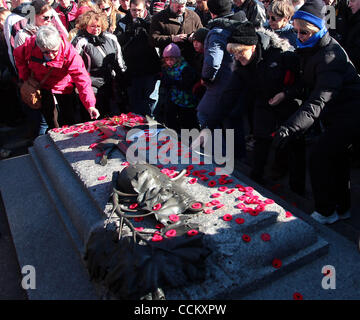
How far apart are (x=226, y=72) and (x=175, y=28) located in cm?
131

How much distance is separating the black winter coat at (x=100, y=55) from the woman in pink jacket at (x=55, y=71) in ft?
1.16

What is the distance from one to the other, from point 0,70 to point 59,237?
3656mm

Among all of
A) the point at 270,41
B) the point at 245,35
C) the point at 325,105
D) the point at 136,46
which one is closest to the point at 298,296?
the point at 325,105

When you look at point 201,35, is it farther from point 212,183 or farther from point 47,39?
point 212,183

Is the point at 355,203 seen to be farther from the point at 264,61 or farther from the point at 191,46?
the point at 191,46

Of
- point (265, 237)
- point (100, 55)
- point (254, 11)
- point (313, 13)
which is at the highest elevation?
point (254, 11)

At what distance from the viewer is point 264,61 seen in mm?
3078

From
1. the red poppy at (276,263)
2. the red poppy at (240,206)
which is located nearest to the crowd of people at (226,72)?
the red poppy at (240,206)

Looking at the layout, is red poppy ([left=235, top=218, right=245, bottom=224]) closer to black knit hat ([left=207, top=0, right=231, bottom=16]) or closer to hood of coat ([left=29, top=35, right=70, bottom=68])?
black knit hat ([left=207, top=0, right=231, bottom=16])

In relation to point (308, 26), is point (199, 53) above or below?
below

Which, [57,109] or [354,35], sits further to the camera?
[57,109]

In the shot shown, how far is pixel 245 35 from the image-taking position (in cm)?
288

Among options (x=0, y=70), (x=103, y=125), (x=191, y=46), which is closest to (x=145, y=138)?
(x=103, y=125)

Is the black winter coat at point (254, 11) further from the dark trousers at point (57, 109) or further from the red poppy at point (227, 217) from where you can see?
the red poppy at point (227, 217)
